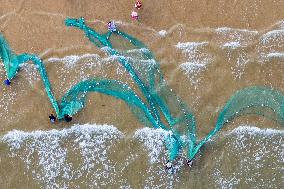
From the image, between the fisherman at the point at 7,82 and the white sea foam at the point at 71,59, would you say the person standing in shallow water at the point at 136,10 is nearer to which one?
the white sea foam at the point at 71,59

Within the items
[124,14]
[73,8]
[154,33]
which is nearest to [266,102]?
[154,33]

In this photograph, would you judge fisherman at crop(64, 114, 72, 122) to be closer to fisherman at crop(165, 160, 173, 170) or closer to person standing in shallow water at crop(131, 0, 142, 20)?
fisherman at crop(165, 160, 173, 170)

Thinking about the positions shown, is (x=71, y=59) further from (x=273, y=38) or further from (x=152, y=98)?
(x=273, y=38)

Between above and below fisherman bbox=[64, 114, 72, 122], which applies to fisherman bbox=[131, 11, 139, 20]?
above

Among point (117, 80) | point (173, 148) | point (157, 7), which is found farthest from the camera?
point (157, 7)

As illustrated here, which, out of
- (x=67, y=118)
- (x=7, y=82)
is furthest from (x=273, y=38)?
(x=7, y=82)

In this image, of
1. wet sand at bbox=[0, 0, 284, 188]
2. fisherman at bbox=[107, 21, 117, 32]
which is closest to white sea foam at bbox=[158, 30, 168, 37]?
wet sand at bbox=[0, 0, 284, 188]

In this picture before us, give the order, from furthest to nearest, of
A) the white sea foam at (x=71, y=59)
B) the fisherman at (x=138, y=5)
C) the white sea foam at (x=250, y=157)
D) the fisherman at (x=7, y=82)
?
1. the fisherman at (x=138, y=5)
2. the white sea foam at (x=71, y=59)
3. the fisherman at (x=7, y=82)
4. the white sea foam at (x=250, y=157)

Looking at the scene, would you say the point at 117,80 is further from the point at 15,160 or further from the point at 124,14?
the point at 15,160

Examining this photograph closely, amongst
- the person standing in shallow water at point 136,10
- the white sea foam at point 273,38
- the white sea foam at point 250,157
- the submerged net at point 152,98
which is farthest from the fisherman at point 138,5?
the white sea foam at point 250,157
